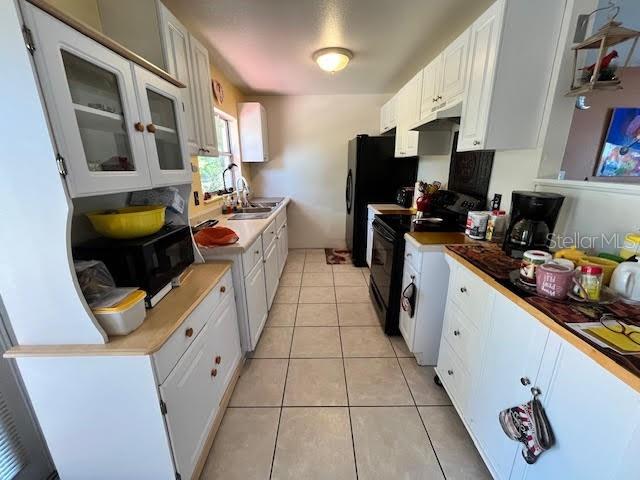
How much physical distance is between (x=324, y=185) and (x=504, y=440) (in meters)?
3.74

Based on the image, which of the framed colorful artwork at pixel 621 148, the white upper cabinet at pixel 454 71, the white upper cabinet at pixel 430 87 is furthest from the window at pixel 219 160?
the framed colorful artwork at pixel 621 148

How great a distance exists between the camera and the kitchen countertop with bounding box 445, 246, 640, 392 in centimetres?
62

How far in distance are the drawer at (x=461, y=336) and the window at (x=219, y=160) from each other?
8.32 feet

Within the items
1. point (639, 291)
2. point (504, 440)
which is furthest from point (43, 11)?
point (504, 440)

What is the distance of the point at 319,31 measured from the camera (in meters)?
2.10

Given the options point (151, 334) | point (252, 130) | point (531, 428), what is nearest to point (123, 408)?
point (151, 334)

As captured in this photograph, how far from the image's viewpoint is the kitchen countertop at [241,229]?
1723 mm

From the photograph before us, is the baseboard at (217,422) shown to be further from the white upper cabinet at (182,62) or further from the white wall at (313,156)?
the white wall at (313,156)

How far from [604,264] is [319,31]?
7.70 feet

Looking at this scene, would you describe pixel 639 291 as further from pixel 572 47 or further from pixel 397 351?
pixel 397 351

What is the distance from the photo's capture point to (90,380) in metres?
0.96

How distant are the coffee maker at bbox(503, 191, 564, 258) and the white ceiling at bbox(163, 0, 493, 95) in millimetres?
1360

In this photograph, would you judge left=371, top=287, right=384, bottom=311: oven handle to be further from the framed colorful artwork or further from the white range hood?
the framed colorful artwork

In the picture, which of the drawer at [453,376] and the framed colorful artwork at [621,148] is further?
the framed colorful artwork at [621,148]
